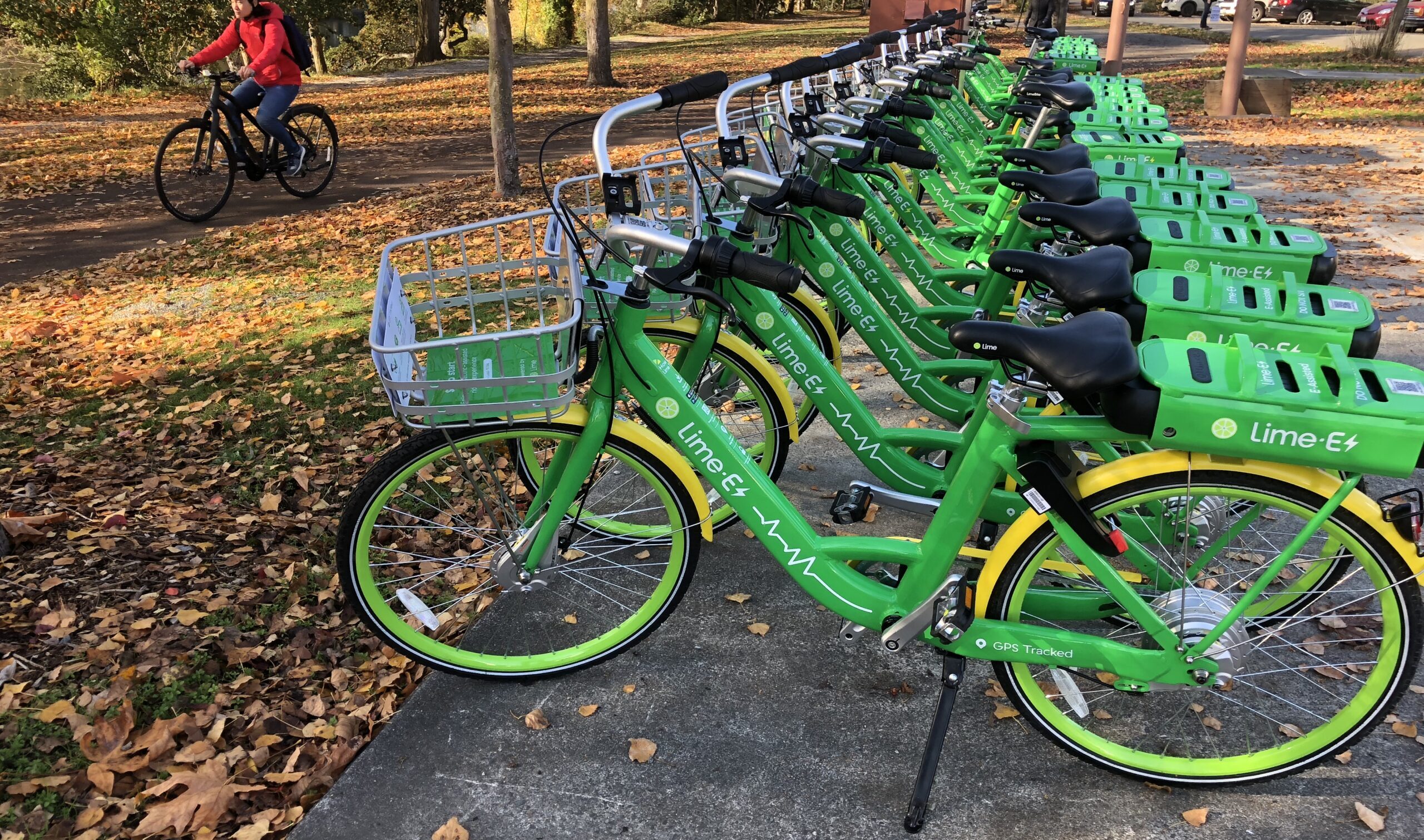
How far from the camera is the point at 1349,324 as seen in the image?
2518mm

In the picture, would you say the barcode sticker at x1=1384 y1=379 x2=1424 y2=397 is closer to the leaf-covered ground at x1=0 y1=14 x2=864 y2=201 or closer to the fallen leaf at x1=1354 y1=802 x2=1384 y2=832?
the fallen leaf at x1=1354 y1=802 x2=1384 y2=832

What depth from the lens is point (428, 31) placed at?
66.4ft

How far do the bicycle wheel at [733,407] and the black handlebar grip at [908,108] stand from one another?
1.77 metres

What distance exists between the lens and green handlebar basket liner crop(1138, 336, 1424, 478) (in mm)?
1896

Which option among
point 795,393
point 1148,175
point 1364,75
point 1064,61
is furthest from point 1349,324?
point 1364,75

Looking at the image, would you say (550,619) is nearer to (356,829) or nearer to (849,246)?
(356,829)

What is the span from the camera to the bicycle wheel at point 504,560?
8.46 feet

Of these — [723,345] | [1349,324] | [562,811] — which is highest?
[1349,324]

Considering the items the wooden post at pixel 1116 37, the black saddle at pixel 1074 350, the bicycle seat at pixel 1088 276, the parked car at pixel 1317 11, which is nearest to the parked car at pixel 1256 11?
the parked car at pixel 1317 11

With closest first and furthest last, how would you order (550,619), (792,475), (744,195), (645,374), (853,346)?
(645,374) < (550,619) < (744,195) < (792,475) < (853,346)

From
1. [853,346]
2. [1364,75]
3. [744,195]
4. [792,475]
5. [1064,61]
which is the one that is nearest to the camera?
[744,195]

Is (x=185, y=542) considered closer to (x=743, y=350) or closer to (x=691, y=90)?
(x=743, y=350)

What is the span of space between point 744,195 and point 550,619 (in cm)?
157

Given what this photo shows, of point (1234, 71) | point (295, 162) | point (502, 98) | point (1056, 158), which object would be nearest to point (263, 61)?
point (295, 162)
